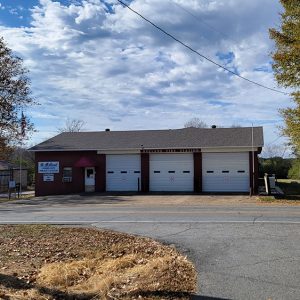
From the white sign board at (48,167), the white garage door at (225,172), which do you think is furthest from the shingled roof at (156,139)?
the white sign board at (48,167)

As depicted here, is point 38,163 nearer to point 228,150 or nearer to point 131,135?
point 131,135

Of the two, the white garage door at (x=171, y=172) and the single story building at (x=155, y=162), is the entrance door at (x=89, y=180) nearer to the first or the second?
the single story building at (x=155, y=162)

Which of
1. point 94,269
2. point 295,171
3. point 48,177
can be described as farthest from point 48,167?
point 94,269

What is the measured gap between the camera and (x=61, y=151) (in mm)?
38375

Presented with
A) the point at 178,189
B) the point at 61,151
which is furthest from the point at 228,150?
the point at 61,151

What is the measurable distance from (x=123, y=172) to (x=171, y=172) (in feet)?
12.8

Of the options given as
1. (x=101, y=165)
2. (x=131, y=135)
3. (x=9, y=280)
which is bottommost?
(x=9, y=280)

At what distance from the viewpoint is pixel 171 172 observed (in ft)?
119

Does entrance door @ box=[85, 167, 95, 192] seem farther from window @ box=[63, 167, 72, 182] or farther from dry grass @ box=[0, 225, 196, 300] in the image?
dry grass @ box=[0, 225, 196, 300]

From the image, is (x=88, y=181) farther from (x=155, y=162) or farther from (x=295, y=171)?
(x=295, y=171)

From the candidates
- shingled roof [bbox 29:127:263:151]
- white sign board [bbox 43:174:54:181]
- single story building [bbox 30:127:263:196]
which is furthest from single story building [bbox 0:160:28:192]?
single story building [bbox 30:127:263:196]

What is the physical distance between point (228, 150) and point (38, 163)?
51.1ft

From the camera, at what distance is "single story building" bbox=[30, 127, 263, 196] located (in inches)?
1372

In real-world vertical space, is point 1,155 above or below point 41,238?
above
